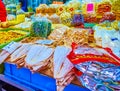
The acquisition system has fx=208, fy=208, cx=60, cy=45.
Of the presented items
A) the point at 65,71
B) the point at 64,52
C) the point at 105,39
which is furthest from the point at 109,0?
the point at 65,71

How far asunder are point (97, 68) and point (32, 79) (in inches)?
21.8

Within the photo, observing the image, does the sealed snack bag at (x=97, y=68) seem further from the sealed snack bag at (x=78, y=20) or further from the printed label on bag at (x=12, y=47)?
the sealed snack bag at (x=78, y=20)

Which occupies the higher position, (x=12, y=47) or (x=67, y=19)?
(x=67, y=19)

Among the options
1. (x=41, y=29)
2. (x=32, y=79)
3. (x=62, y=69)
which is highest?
(x=41, y=29)

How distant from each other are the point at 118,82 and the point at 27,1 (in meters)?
5.18

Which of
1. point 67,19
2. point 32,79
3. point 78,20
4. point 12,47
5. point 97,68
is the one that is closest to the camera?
point 97,68

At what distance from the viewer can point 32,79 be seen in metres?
1.53

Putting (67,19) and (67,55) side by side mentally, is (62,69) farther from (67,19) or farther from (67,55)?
(67,19)

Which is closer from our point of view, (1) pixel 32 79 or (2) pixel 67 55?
(2) pixel 67 55

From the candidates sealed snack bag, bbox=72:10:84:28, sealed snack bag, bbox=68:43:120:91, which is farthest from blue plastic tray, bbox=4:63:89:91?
sealed snack bag, bbox=72:10:84:28

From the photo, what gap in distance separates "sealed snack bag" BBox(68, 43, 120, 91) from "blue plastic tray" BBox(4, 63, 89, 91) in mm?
108

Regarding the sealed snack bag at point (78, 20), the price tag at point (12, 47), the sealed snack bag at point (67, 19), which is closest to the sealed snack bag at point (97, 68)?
the price tag at point (12, 47)

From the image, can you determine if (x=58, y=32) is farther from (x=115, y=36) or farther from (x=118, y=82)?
(x=118, y=82)

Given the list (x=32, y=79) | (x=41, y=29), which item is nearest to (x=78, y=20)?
(x=41, y=29)
